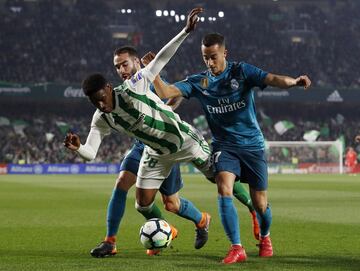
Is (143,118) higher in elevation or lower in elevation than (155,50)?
lower

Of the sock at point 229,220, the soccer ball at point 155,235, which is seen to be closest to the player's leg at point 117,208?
the soccer ball at point 155,235

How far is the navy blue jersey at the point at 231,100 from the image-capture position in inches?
266

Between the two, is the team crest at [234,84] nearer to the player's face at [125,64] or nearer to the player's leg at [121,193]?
the player's face at [125,64]

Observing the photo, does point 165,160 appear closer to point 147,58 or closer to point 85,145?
point 85,145

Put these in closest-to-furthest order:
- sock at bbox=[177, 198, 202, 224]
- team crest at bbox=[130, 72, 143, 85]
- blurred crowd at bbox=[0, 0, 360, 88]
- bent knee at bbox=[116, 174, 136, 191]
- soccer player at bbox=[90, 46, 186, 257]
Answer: team crest at bbox=[130, 72, 143, 85] < soccer player at bbox=[90, 46, 186, 257] < bent knee at bbox=[116, 174, 136, 191] < sock at bbox=[177, 198, 202, 224] < blurred crowd at bbox=[0, 0, 360, 88]

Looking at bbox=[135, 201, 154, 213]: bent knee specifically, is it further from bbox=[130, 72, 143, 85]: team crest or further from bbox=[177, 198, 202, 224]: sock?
bbox=[130, 72, 143, 85]: team crest

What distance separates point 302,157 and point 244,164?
33.5 metres

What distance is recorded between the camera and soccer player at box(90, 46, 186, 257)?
7.03 m

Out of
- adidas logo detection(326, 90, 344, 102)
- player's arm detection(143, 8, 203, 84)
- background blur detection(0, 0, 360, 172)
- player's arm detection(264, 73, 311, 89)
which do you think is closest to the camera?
player's arm detection(264, 73, 311, 89)

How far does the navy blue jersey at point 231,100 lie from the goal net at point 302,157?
33.0 m

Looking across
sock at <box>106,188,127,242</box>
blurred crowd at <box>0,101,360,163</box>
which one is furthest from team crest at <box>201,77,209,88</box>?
blurred crowd at <box>0,101,360,163</box>

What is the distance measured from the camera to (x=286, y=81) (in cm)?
627

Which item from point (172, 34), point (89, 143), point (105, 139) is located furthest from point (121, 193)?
point (172, 34)

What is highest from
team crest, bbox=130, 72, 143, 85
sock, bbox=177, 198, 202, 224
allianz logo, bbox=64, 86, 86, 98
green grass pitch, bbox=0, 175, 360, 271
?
allianz logo, bbox=64, 86, 86, 98
